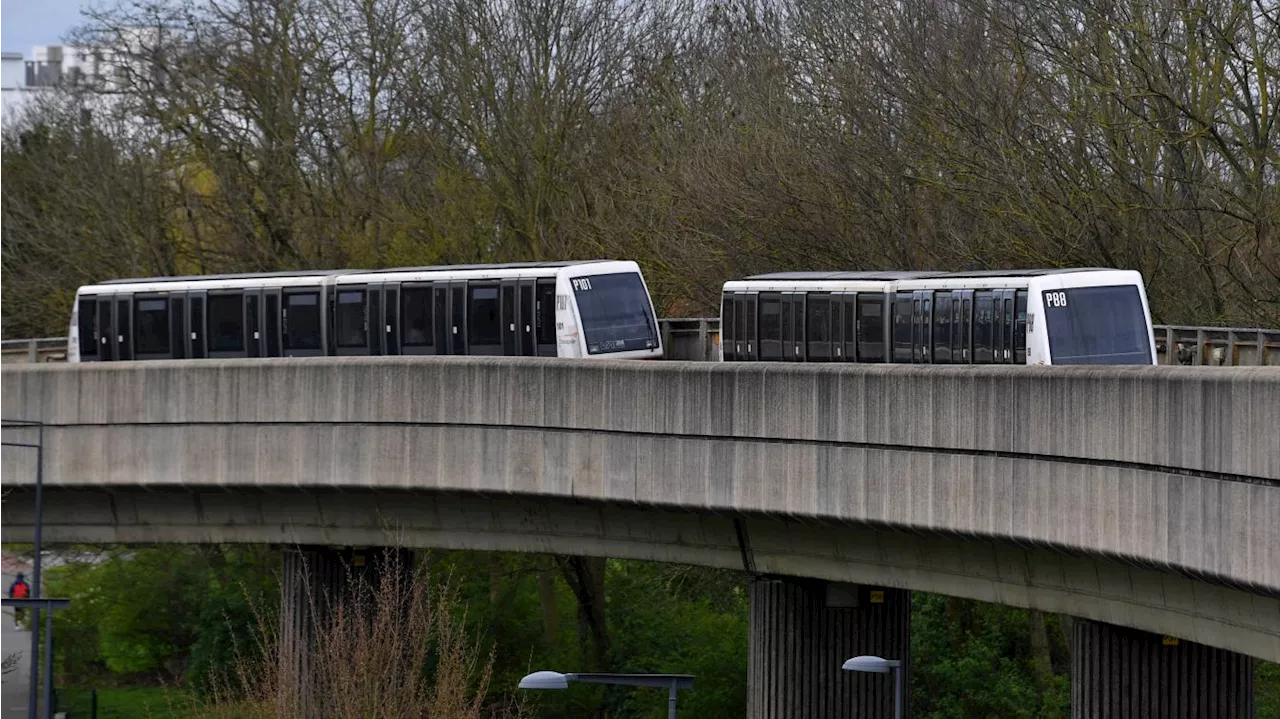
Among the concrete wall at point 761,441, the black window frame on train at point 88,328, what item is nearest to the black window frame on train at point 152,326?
the black window frame on train at point 88,328

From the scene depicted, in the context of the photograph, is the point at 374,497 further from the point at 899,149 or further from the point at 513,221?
the point at 513,221

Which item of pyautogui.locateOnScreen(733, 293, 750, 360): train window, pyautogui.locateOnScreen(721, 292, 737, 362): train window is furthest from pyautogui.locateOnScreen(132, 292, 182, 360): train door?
pyautogui.locateOnScreen(733, 293, 750, 360): train window

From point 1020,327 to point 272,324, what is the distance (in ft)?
39.4

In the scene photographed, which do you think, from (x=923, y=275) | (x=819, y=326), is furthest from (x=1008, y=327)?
(x=819, y=326)

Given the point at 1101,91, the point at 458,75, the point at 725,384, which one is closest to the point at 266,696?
the point at 725,384

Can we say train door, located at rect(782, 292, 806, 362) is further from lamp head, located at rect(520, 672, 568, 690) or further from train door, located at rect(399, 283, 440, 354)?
lamp head, located at rect(520, 672, 568, 690)

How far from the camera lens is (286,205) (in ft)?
145

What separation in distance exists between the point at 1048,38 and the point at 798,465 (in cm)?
1327

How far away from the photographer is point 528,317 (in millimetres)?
27578

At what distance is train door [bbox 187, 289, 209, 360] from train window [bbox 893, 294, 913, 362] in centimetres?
1108

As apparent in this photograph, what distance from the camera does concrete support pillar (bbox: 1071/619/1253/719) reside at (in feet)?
64.6

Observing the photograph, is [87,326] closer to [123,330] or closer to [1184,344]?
[123,330]

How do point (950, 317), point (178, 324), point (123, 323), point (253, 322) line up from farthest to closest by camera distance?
point (123, 323) < point (178, 324) < point (253, 322) < point (950, 317)

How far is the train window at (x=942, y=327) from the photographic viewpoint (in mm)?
23688
